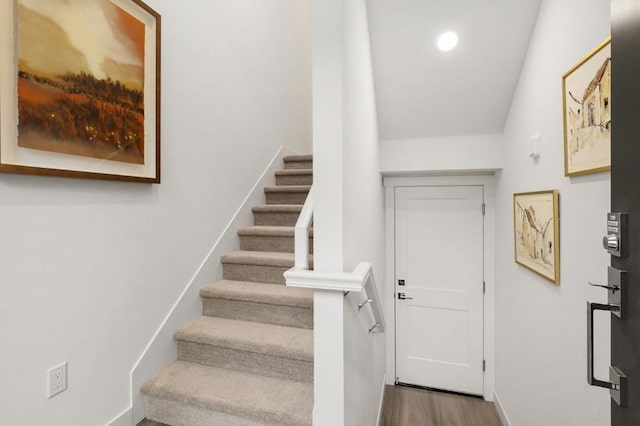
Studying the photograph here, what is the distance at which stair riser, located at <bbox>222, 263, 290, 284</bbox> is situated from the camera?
7.31ft

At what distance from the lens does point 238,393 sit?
1.60 meters

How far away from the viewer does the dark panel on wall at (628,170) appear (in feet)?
2.31

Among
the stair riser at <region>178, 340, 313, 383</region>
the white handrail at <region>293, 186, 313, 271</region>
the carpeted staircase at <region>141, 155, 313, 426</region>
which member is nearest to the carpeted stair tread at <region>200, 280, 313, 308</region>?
the carpeted staircase at <region>141, 155, 313, 426</region>

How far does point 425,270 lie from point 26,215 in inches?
117

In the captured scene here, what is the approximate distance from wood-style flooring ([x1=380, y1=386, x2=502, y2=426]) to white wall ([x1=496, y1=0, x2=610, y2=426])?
36 cm

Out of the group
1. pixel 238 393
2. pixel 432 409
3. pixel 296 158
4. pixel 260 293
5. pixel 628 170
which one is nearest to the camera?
pixel 628 170

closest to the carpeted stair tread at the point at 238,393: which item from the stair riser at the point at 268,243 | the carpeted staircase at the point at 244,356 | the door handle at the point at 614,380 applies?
the carpeted staircase at the point at 244,356

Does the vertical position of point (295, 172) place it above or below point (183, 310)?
above

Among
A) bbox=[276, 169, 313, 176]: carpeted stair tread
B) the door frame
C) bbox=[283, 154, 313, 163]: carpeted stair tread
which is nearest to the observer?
the door frame

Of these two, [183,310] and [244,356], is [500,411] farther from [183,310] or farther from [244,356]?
[183,310]

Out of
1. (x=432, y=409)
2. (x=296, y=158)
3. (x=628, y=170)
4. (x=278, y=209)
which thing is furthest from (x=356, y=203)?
(x=432, y=409)

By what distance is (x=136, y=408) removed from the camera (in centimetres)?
167

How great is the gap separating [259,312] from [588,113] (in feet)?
6.45

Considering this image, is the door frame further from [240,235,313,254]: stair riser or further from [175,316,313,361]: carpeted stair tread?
[175,316,313,361]: carpeted stair tread
